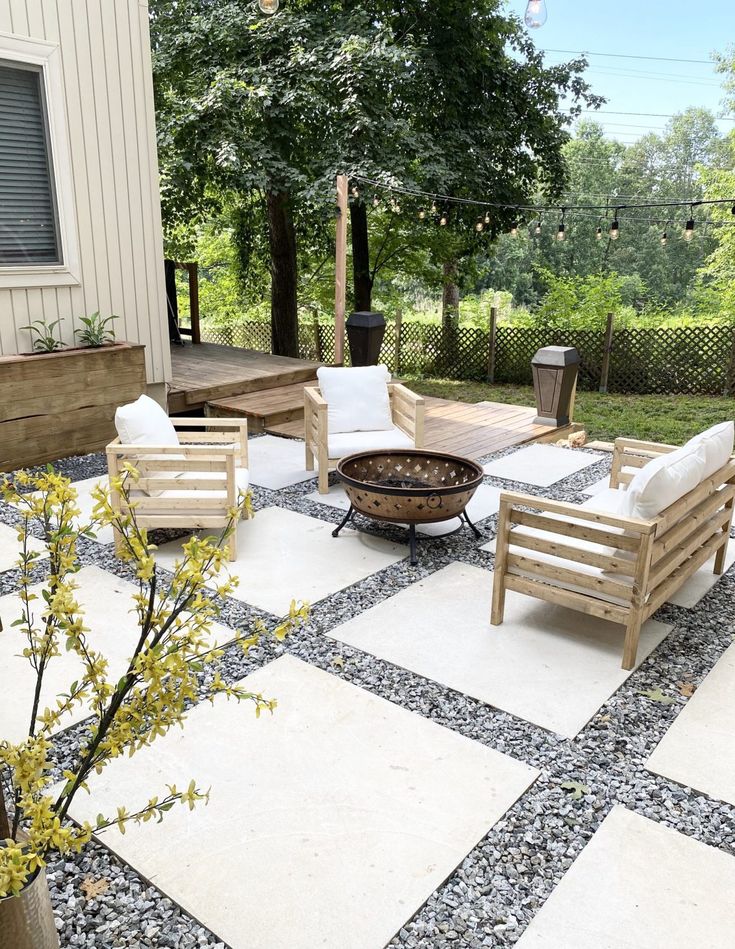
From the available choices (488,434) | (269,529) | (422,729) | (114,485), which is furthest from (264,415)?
(114,485)

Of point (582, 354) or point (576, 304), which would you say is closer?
point (582, 354)

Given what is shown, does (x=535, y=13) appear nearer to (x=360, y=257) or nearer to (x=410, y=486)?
(x=410, y=486)

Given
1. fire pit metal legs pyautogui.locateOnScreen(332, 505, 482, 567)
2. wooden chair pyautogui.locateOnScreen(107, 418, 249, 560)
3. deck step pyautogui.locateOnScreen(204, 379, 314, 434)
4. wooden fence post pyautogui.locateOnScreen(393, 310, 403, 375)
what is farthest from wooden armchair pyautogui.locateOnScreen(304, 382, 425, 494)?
wooden fence post pyautogui.locateOnScreen(393, 310, 403, 375)

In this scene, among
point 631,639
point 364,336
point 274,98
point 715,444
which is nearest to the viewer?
point 631,639

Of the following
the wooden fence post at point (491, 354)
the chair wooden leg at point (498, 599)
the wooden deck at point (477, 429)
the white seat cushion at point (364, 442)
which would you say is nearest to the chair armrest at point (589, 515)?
the chair wooden leg at point (498, 599)

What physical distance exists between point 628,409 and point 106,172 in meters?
6.58

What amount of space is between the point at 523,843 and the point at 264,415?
4962 mm

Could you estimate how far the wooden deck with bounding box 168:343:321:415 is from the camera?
6883mm

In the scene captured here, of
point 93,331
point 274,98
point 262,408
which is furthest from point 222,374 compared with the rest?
point 274,98

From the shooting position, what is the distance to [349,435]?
16.4 ft

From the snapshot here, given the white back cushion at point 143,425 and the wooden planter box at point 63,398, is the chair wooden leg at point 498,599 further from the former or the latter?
the wooden planter box at point 63,398

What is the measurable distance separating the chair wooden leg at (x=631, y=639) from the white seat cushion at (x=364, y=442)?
6.98 feet

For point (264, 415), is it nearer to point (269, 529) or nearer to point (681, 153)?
point (269, 529)

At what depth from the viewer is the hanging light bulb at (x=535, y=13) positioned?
5707 mm
